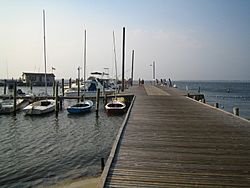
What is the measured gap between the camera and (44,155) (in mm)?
14586

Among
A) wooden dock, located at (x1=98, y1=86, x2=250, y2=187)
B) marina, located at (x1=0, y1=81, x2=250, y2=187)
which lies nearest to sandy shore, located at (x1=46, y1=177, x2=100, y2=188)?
marina, located at (x1=0, y1=81, x2=250, y2=187)

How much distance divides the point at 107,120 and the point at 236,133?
658 inches

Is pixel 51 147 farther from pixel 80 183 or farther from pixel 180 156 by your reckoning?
pixel 180 156

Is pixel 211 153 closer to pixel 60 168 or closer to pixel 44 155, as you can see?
pixel 60 168

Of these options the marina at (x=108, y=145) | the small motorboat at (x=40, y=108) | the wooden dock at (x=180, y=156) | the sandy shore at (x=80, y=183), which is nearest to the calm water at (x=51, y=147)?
the marina at (x=108, y=145)

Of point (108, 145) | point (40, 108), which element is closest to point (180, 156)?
point (108, 145)

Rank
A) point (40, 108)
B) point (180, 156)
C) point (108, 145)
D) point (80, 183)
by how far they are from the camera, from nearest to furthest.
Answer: point (180, 156)
point (80, 183)
point (108, 145)
point (40, 108)

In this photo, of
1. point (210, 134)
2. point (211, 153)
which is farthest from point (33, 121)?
point (211, 153)

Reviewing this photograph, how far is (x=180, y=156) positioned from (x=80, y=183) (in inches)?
187

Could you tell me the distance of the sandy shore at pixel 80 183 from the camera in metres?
10.1

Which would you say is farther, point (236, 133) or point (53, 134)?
point (53, 134)

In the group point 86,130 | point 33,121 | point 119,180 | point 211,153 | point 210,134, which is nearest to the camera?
point 119,180

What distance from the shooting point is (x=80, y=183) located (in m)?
10.5

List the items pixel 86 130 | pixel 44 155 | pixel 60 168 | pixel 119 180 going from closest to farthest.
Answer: pixel 119 180 → pixel 60 168 → pixel 44 155 → pixel 86 130
